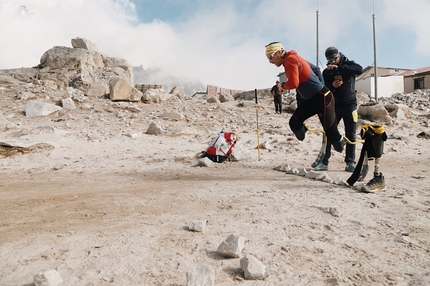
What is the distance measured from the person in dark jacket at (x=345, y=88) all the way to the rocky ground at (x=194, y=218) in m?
0.38

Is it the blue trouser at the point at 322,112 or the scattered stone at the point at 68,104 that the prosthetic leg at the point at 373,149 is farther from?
the scattered stone at the point at 68,104

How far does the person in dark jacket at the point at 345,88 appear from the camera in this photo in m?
5.26

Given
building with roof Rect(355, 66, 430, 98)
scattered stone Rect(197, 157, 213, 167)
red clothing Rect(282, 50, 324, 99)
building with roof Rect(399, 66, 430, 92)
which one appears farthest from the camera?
building with roof Rect(399, 66, 430, 92)

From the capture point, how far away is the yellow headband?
4656 millimetres

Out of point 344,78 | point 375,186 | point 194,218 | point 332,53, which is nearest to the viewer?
point 194,218

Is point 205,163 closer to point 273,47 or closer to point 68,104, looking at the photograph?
point 273,47

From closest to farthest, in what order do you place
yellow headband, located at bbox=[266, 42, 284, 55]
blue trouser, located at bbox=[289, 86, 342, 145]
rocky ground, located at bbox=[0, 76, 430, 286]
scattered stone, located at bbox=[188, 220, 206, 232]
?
rocky ground, located at bbox=[0, 76, 430, 286] < scattered stone, located at bbox=[188, 220, 206, 232] < yellow headband, located at bbox=[266, 42, 284, 55] < blue trouser, located at bbox=[289, 86, 342, 145]

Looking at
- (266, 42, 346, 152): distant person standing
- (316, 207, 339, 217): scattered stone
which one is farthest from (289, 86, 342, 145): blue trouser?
(316, 207, 339, 217): scattered stone

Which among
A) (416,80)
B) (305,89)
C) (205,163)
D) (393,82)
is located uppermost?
(416,80)

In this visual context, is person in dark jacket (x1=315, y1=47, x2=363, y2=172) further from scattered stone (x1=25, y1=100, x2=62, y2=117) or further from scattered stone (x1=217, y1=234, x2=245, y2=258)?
scattered stone (x1=25, y1=100, x2=62, y2=117)

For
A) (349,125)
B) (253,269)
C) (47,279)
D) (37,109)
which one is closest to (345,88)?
(349,125)

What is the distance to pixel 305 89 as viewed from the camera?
4.83 m

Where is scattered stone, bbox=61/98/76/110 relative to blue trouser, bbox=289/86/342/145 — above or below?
above

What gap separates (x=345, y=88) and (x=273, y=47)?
1535 millimetres
